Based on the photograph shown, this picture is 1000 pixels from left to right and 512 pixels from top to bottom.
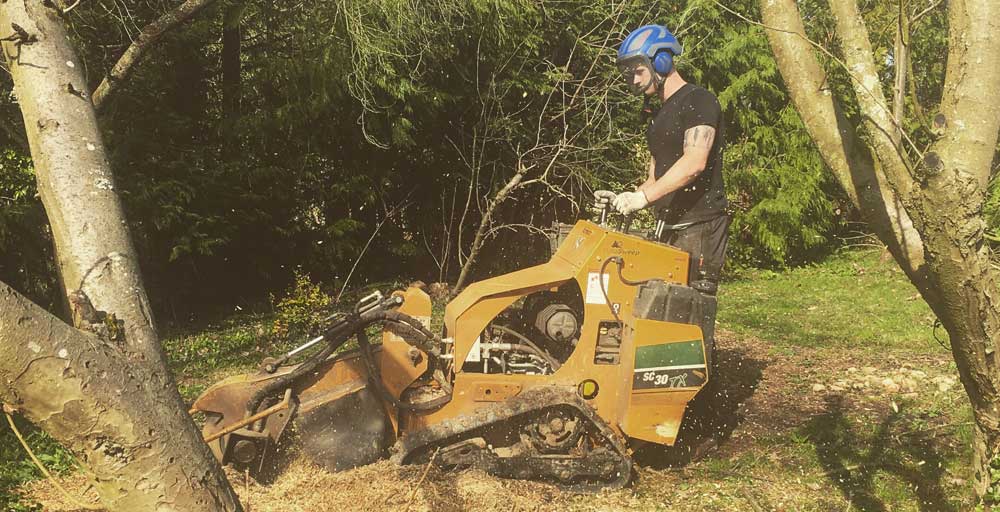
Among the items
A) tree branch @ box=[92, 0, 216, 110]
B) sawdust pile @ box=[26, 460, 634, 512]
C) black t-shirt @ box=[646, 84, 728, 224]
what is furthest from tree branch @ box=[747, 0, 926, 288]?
tree branch @ box=[92, 0, 216, 110]

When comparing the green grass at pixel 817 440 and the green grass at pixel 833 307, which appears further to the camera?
the green grass at pixel 833 307

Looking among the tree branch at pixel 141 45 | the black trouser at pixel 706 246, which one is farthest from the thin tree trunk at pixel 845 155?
the tree branch at pixel 141 45

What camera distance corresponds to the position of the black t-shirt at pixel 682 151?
489 cm

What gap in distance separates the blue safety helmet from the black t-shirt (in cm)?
18

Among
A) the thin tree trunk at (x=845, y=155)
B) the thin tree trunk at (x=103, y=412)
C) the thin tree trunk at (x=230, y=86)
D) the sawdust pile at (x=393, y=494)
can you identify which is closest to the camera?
A: the thin tree trunk at (x=103, y=412)

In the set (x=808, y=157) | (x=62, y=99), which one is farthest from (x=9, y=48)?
(x=808, y=157)

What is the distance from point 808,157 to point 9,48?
15.2 m

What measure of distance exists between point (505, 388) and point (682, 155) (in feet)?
5.92

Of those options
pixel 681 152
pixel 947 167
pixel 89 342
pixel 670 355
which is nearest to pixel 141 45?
pixel 681 152

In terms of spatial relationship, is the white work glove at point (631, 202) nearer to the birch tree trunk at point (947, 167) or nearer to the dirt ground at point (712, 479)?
the dirt ground at point (712, 479)

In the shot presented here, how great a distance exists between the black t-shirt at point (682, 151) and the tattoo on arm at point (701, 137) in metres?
0.04

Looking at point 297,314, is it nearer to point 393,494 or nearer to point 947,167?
point 393,494

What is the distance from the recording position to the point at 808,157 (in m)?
15.8

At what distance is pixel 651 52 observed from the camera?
5.02m
